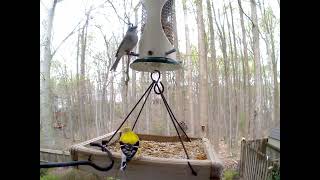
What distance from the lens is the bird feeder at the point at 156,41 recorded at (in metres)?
1.31

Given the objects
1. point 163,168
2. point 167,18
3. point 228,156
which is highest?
point 167,18

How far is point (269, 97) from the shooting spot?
10.8 ft

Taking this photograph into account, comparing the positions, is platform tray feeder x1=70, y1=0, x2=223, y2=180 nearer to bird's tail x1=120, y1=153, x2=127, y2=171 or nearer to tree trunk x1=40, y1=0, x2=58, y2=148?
bird's tail x1=120, y1=153, x2=127, y2=171

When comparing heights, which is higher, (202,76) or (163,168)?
(202,76)

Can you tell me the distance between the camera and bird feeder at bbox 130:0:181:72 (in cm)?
131

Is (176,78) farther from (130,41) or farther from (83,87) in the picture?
(130,41)

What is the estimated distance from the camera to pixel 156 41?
1.37 meters

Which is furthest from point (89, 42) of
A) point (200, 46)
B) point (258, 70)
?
point (258, 70)

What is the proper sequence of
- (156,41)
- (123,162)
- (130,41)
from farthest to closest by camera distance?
(130,41), (156,41), (123,162)

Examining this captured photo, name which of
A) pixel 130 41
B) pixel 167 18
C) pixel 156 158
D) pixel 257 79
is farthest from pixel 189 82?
pixel 156 158

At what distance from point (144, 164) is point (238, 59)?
2.62 metres

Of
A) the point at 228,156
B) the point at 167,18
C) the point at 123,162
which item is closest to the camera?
the point at 123,162
